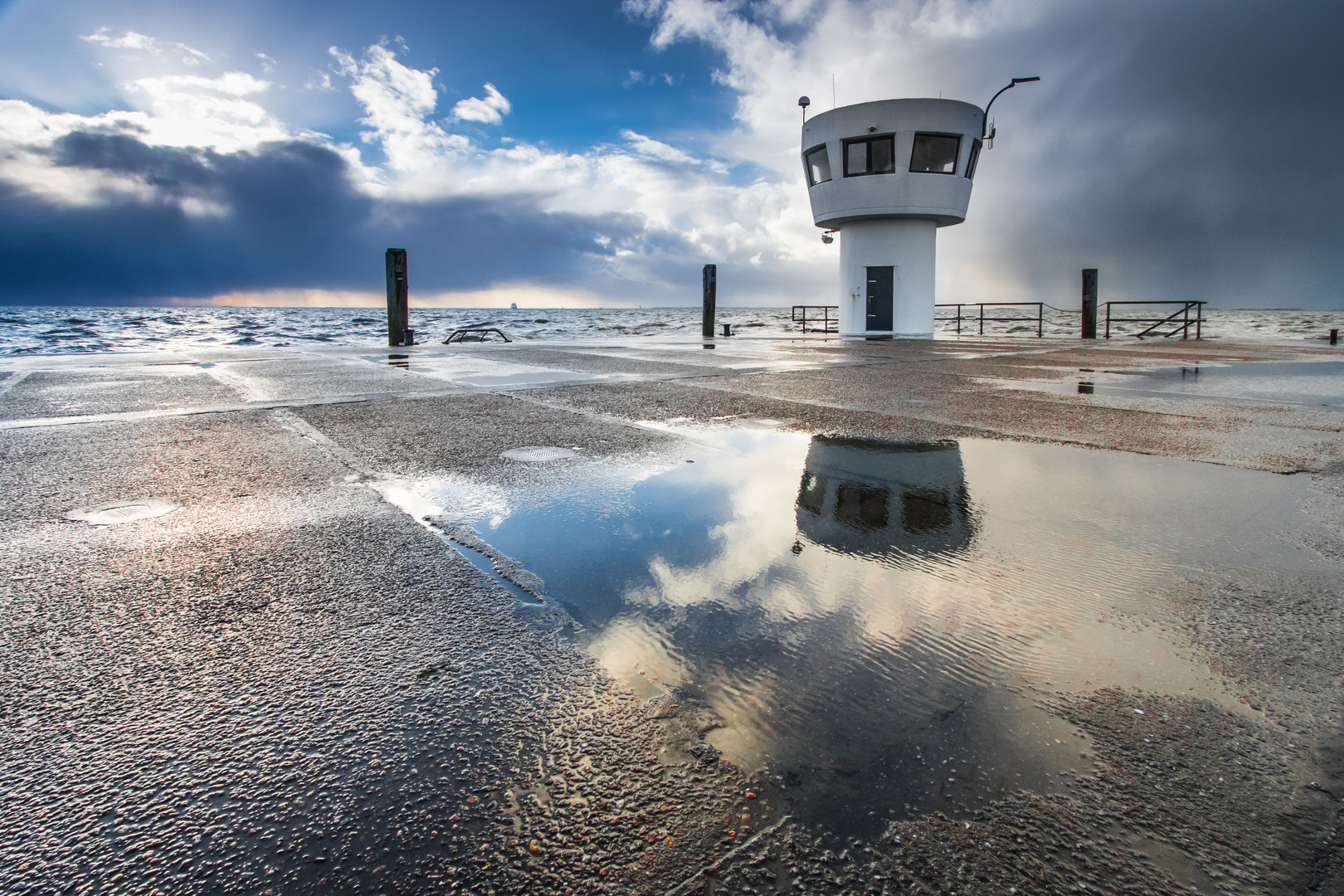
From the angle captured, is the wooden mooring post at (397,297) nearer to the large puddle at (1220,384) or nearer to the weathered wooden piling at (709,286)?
the weathered wooden piling at (709,286)

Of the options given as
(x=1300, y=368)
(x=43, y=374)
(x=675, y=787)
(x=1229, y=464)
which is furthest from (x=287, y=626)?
(x=1300, y=368)

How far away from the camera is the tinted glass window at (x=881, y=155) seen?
933 inches

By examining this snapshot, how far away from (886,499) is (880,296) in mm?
23720

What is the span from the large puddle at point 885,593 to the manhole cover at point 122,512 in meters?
1.37

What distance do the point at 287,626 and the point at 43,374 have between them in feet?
40.2

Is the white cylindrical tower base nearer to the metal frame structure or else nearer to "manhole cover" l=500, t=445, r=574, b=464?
the metal frame structure

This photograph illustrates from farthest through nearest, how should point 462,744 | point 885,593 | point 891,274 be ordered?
point 891,274 < point 885,593 < point 462,744

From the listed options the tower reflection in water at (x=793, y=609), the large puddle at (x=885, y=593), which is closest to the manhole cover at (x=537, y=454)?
the large puddle at (x=885, y=593)

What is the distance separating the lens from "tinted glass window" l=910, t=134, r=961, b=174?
23703 millimetres

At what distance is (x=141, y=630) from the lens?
6.93 feet

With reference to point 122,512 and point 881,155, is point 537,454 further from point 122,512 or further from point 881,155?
point 881,155

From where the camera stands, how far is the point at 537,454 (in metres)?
4.72

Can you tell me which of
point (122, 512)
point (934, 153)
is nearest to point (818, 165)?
point (934, 153)

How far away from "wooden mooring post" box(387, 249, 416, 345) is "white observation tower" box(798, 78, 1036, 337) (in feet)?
48.2
